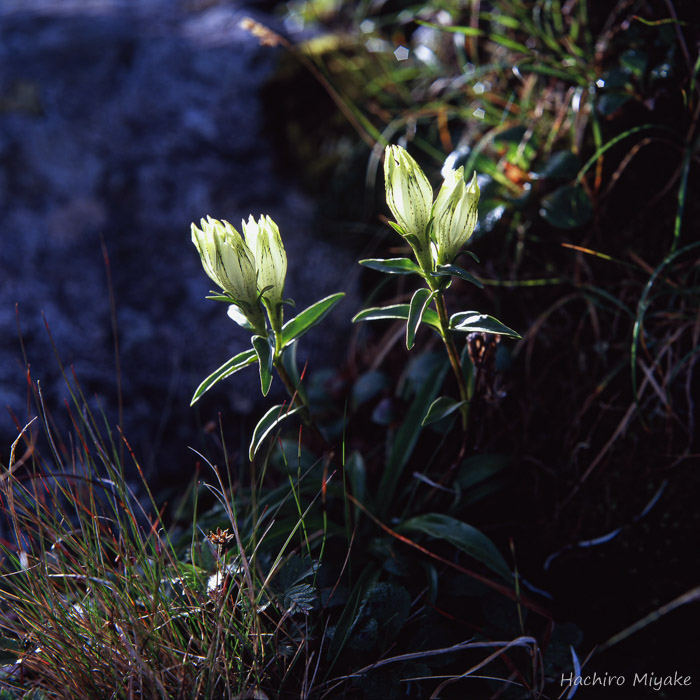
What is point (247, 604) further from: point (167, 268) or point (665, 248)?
point (167, 268)

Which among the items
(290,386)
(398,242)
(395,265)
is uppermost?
(395,265)

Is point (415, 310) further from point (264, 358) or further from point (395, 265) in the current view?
point (264, 358)

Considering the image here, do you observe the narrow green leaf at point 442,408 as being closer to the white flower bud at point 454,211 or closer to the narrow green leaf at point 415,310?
the narrow green leaf at point 415,310

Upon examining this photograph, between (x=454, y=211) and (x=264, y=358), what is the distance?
0.52m

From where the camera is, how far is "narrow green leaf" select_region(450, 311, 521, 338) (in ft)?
4.24

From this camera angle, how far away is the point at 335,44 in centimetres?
312

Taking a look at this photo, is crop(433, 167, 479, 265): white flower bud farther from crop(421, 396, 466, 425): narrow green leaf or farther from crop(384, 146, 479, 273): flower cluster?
crop(421, 396, 466, 425): narrow green leaf

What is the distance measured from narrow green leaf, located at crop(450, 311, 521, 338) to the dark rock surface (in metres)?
1.18

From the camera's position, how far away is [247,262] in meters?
1.32

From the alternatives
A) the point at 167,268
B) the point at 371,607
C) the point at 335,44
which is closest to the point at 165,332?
the point at 167,268

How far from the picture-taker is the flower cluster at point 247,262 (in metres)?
1.29

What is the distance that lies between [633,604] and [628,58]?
159 centimetres

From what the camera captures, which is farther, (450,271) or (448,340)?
(448,340)

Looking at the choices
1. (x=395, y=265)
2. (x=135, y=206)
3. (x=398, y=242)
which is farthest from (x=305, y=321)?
(x=135, y=206)
